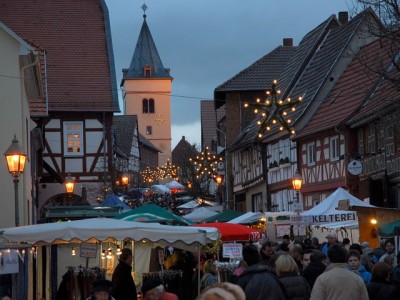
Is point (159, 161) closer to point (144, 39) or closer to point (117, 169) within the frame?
point (144, 39)

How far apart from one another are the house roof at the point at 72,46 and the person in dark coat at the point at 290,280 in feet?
140

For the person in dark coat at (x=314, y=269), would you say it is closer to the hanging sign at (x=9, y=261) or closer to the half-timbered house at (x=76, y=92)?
the hanging sign at (x=9, y=261)

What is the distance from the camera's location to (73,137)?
5622 cm

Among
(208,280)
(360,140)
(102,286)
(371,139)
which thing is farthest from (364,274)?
(360,140)

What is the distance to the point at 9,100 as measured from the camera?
2881cm

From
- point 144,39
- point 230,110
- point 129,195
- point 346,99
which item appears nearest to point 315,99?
point 346,99

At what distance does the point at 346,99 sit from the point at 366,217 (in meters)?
18.3

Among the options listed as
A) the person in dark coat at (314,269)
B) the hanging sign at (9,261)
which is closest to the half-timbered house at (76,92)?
the person in dark coat at (314,269)

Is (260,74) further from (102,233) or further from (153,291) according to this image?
(153,291)

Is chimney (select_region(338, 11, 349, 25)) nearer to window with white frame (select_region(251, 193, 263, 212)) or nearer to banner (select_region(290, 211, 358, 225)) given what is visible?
window with white frame (select_region(251, 193, 263, 212))

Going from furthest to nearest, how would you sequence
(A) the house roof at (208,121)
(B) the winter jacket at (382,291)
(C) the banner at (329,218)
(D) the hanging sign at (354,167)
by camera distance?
(A) the house roof at (208,121), (D) the hanging sign at (354,167), (C) the banner at (329,218), (B) the winter jacket at (382,291)

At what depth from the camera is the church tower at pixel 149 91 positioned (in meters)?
152

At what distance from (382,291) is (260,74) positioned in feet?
177

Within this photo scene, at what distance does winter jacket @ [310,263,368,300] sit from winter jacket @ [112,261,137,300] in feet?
17.4
